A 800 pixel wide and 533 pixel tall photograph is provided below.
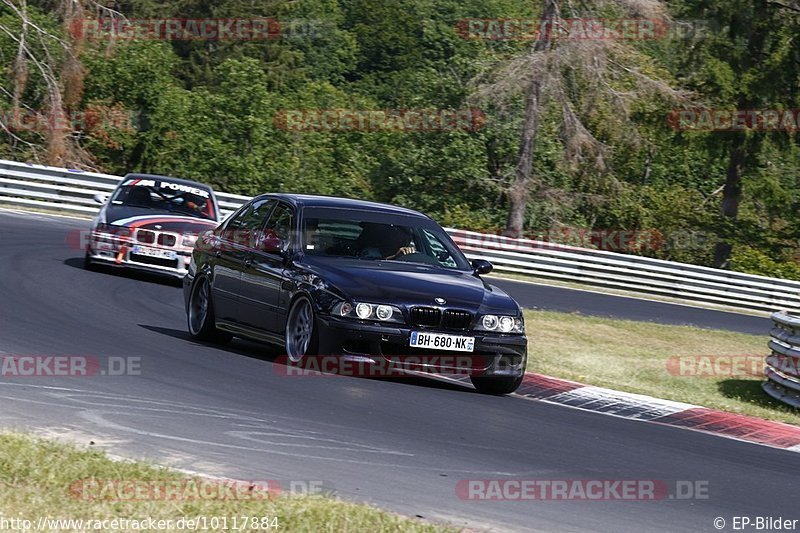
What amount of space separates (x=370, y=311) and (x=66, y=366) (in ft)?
7.50

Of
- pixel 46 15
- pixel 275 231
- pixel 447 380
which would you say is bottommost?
pixel 447 380

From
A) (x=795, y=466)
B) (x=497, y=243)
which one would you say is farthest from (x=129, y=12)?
(x=795, y=466)

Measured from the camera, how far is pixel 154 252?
55.2 feet

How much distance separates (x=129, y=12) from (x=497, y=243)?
39.9 metres

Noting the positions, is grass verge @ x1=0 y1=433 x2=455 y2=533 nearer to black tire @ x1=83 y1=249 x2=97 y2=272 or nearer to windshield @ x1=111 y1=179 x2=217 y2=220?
black tire @ x1=83 y1=249 x2=97 y2=272

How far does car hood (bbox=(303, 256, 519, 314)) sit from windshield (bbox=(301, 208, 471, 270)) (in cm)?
19

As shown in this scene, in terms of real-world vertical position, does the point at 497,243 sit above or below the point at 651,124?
below

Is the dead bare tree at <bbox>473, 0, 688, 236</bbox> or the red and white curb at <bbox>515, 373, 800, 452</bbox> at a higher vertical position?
the dead bare tree at <bbox>473, 0, 688, 236</bbox>

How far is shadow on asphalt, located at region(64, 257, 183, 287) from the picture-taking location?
57.0 ft

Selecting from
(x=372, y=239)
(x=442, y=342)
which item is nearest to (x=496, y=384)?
(x=442, y=342)

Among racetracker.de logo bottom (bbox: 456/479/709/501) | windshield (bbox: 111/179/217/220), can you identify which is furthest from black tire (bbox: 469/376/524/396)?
windshield (bbox: 111/179/217/220)

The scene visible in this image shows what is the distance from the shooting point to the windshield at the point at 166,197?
17.9m

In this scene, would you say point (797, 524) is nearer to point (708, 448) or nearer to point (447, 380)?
point (708, 448)

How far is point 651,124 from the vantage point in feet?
137
